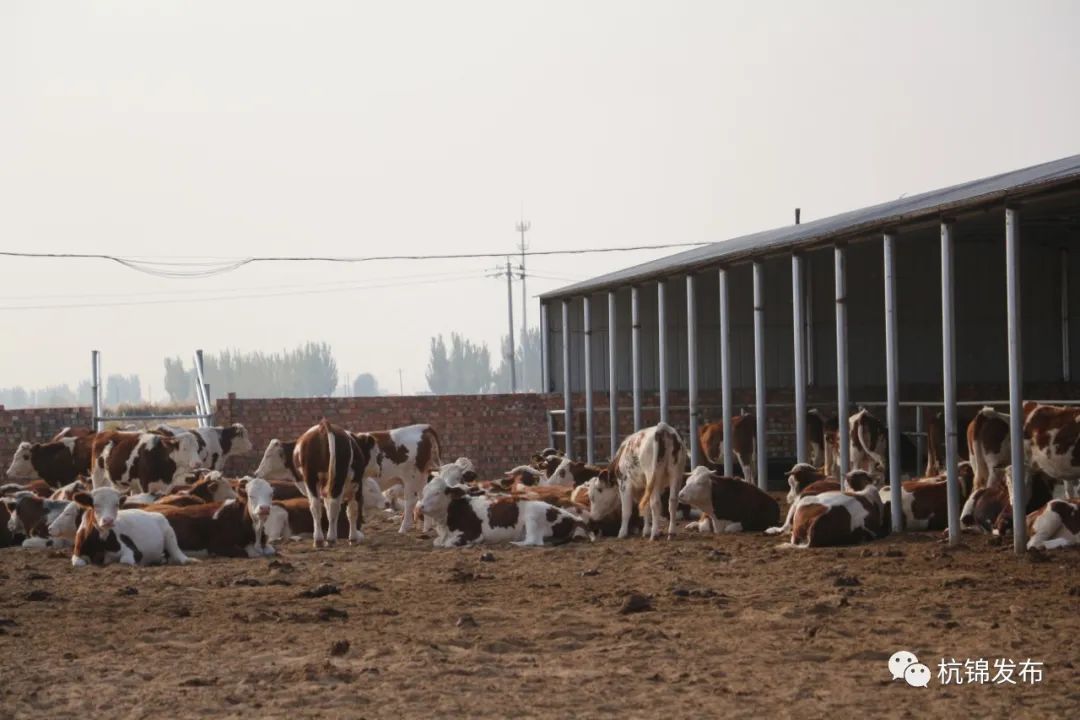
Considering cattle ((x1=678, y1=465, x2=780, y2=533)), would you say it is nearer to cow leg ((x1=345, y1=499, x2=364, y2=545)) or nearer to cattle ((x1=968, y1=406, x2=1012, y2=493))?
cattle ((x1=968, y1=406, x2=1012, y2=493))

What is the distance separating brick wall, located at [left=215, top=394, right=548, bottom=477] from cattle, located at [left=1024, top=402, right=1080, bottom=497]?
1583 centimetres

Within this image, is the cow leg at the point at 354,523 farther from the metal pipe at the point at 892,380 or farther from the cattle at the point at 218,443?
the cattle at the point at 218,443

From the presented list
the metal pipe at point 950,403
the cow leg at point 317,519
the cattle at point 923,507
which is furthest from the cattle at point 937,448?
the cow leg at point 317,519

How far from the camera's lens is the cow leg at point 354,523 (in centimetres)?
1820

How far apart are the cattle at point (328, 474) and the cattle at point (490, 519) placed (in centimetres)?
125

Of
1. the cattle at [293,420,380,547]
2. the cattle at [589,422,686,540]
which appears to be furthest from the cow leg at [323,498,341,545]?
the cattle at [589,422,686,540]

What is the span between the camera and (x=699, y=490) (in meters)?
17.9

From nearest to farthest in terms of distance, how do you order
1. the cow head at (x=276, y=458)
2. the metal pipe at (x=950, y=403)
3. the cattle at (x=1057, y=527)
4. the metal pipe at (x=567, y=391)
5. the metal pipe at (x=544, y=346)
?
the cattle at (x=1057, y=527) → the metal pipe at (x=950, y=403) → the cow head at (x=276, y=458) → the metal pipe at (x=567, y=391) → the metal pipe at (x=544, y=346)

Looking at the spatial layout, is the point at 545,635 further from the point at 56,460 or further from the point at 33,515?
the point at 56,460

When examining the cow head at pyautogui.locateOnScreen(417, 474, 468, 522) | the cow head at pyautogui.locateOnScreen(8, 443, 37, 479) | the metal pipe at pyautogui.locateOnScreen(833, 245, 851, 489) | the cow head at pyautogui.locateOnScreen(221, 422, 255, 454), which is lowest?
the cow head at pyautogui.locateOnScreen(417, 474, 468, 522)

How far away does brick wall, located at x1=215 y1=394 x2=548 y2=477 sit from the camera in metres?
31.4

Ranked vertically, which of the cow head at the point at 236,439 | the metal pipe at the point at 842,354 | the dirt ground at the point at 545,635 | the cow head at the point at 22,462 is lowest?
the dirt ground at the point at 545,635

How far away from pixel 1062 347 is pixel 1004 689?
23764 millimetres

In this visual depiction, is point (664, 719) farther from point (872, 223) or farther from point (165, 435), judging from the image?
point (165, 435)
